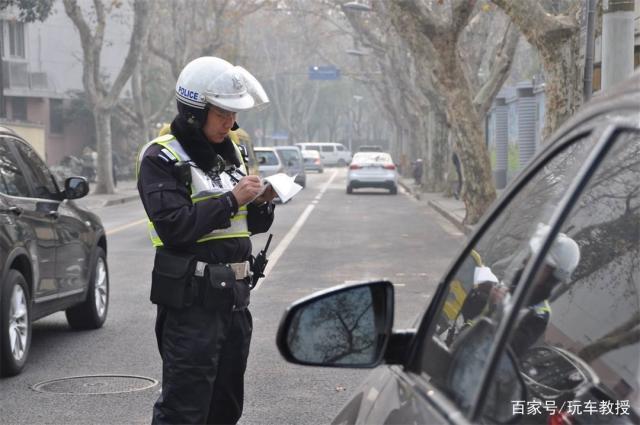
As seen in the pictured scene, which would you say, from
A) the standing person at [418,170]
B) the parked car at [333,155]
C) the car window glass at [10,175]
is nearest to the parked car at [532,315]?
the car window glass at [10,175]

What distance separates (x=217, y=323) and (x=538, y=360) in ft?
6.33

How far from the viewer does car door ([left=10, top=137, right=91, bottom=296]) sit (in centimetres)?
888

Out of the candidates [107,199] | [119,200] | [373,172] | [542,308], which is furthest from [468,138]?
[542,308]

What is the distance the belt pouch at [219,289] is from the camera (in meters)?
4.21

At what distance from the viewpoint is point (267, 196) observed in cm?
450

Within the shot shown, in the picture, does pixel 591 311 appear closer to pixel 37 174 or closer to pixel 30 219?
pixel 30 219

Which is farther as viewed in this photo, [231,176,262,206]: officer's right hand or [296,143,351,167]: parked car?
[296,143,351,167]: parked car

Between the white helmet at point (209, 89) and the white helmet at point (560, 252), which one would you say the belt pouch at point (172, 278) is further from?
the white helmet at point (560, 252)

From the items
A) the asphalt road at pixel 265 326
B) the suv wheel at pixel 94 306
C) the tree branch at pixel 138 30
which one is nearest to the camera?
the asphalt road at pixel 265 326

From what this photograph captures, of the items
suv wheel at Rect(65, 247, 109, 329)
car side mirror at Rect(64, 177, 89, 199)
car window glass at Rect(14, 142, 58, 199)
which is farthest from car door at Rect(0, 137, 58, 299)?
suv wheel at Rect(65, 247, 109, 329)

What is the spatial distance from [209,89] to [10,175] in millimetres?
4517

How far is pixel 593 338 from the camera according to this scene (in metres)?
2.45

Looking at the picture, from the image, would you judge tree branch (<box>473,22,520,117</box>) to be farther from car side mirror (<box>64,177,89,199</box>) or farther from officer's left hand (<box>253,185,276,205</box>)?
officer's left hand (<box>253,185,276,205</box>)

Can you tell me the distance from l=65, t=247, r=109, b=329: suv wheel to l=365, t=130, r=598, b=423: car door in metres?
7.25
